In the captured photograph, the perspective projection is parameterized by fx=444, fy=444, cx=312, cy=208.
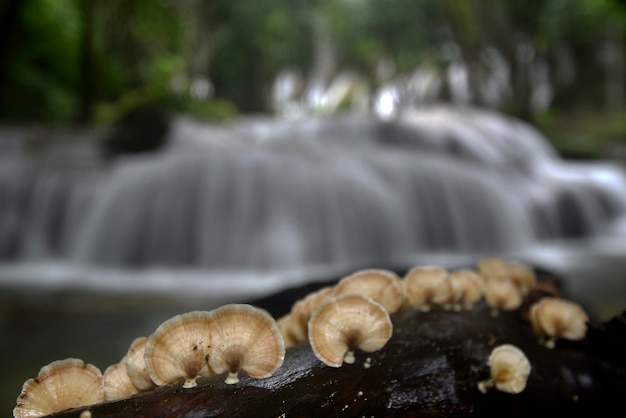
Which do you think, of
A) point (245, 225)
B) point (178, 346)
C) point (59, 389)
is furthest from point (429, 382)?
point (245, 225)

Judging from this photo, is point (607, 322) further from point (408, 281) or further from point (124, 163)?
point (124, 163)

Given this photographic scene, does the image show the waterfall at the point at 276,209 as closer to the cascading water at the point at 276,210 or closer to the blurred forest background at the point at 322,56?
the cascading water at the point at 276,210

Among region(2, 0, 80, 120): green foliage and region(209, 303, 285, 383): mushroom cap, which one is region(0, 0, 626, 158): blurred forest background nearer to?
region(2, 0, 80, 120): green foliage

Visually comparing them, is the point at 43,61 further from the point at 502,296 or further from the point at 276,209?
the point at 502,296

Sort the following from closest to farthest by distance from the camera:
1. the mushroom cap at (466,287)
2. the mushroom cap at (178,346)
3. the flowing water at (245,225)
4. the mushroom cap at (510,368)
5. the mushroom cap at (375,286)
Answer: the mushroom cap at (178,346) → the mushroom cap at (510,368) → the mushroom cap at (375,286) → the mushroom cap at (466,287) → the flowing water at (245,225)

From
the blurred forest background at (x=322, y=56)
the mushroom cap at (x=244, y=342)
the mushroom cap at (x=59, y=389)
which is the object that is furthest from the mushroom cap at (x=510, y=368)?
the blurred forest background at (x=322, y=56)

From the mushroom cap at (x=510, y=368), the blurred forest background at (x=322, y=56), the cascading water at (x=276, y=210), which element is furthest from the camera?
the blurred forest background at (x=322, y=56)

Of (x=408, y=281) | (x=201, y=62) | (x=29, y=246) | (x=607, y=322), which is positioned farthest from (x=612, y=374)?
(x=201, y=62)

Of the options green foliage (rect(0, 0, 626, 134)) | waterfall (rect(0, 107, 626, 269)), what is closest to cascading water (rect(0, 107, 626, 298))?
waterfall (rect(0, 107, 626, 269))
